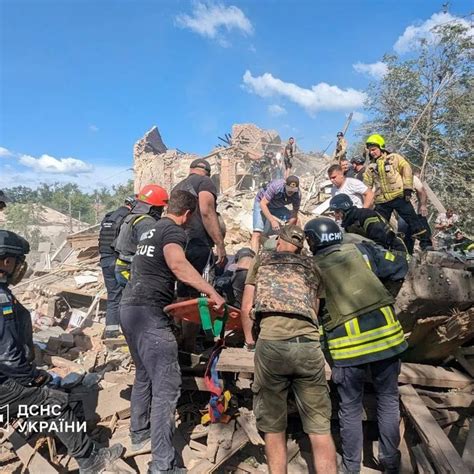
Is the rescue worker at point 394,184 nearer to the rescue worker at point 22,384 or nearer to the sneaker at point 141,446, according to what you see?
the sneaker at point 141,446

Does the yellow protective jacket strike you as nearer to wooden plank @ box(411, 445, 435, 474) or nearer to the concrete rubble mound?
the concrete rubble mound

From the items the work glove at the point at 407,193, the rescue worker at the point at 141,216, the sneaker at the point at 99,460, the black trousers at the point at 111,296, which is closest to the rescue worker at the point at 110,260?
the black trousers at the point at 111,296

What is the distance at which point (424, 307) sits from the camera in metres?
2.98

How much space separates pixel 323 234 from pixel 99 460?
2487 millimetres

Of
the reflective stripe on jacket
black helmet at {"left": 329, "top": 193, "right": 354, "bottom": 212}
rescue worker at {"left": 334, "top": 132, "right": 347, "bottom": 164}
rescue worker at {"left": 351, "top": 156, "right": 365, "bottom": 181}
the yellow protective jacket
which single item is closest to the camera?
the reflective stripe on jacket

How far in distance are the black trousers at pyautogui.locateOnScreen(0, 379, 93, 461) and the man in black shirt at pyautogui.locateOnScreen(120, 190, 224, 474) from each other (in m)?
0.58

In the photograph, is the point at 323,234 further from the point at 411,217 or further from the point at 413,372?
the point at 411,217

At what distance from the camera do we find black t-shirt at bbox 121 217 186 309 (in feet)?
9.04

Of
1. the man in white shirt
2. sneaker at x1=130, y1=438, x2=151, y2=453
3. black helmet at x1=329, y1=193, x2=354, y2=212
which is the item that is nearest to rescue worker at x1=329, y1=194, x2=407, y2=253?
black helmet at x1=329, y1=193, x2=354, y2=212

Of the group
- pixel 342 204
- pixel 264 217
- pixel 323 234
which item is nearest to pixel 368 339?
pixel 323 234

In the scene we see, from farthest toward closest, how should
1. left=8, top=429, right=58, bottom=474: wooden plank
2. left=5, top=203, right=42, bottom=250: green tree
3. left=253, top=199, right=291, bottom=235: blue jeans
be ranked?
left=5, top=203, right=42, bottom=250: green tree, left=253, top=199, right=291, bottom=235: blue jeans, left=8, top=429, right=58, bottom=474: wooden plank

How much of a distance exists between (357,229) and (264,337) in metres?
1.93

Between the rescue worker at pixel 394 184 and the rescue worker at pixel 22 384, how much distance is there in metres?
4.34

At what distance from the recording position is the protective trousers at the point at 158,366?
2.64 m
